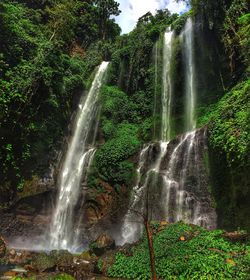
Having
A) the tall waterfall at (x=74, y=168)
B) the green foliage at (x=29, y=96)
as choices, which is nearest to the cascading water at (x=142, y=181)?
the tall waterfall at (x=74, y=168)

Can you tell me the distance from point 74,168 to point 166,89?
896 centimetres

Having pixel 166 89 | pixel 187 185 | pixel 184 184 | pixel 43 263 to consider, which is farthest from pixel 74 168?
pixel 43 263

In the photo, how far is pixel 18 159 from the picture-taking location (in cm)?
1948

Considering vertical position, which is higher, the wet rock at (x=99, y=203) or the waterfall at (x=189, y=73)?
the waterfall at (x=189, y=73)

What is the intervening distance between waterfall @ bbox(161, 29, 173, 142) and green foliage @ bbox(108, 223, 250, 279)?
9931 millimetres

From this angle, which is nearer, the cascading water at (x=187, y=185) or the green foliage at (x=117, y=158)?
the cascading water at (x=187, y=185)

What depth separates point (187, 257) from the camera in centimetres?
1070

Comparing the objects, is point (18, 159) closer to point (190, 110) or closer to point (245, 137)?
point (190, 110)

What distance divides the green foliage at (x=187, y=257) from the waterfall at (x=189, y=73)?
976 centimetres

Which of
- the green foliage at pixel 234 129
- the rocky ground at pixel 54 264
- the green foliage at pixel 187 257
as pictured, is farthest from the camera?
the green foliage at pixel 234 129

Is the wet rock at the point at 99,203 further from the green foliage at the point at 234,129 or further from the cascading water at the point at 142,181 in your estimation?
the green foliage at the point at 234,129

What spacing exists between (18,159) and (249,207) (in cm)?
1355

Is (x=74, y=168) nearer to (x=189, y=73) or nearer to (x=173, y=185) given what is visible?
(x=173, y=185)

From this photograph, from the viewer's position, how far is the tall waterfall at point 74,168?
18391mm
